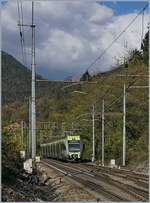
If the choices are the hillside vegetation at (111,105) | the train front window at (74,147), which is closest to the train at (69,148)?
the train front window at (74,147)

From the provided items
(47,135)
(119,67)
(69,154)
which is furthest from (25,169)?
(47,135)

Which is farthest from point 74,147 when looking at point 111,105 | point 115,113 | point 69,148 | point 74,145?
point 111,105

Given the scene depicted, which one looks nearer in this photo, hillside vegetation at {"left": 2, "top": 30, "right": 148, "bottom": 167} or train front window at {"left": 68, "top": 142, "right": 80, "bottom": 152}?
train front window at {"left": 68, "top": 142, "right": 80, "bottom": 152}

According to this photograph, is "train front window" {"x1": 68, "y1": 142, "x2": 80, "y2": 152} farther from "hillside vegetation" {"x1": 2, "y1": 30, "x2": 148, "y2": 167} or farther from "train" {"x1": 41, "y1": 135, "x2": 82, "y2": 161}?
"hillside vegetation" {"x1": 2, "y1": 30, "x2": 148, "y2": 167}

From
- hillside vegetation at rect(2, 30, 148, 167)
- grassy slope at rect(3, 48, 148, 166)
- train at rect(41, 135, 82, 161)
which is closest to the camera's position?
train at rect(41, 135, 82, 161)

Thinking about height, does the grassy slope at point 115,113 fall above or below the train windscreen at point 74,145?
above

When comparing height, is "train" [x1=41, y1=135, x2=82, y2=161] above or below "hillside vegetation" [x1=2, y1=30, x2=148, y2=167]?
below

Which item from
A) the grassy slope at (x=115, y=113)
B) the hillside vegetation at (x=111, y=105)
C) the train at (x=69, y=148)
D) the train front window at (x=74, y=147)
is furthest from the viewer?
the grassy slope at (x=115, y=113)

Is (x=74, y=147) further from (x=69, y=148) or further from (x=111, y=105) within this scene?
(x=111, y=105)

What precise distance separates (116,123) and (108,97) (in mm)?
5194

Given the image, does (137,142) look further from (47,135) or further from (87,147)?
(47,135)

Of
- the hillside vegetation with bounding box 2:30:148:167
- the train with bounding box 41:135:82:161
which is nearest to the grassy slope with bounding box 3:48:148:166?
the hillside vegetation with bounding box 2:30:148:167

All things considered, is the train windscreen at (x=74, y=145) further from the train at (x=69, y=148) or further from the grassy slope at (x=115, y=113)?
the grassy slope at (x=115, y=113)

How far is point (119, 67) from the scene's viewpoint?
2685 inches
